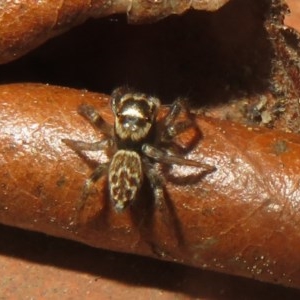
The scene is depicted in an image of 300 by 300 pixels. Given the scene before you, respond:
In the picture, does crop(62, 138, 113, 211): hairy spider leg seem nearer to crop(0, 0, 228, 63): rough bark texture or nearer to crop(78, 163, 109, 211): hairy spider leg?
crop(78, 163, 109, 211): hairy spider leg

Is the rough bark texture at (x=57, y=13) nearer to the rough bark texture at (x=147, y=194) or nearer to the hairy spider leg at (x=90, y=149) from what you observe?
the rough bark texture at (x=147, y=194)

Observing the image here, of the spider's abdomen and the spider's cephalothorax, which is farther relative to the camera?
the spider's cephalothorax

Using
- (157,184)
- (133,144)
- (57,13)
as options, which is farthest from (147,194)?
(57,13)

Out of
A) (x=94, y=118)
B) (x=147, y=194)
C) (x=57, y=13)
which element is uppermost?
(x=57, y=13)

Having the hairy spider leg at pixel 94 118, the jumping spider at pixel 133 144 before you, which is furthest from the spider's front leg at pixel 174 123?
the hairy spider leg at pixel 94 118

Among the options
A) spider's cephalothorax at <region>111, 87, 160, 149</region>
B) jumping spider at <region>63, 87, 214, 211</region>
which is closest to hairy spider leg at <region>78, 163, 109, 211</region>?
jumping spider at <region>63, 87, 214, 211</region>

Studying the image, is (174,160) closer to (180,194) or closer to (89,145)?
(180,194)

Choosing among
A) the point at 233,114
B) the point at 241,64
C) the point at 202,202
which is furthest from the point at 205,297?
the point at 241,64

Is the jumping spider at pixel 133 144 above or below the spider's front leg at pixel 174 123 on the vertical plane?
below
